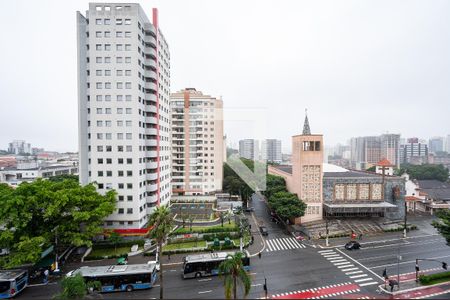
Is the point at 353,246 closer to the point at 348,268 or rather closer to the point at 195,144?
the point at 348,268

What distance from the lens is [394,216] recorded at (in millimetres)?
64188

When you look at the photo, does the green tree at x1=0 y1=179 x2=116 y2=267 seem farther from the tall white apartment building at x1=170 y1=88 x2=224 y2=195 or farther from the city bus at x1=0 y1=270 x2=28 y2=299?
the tall white apartment building at x1=170 y1=88 x2=224 y2=195

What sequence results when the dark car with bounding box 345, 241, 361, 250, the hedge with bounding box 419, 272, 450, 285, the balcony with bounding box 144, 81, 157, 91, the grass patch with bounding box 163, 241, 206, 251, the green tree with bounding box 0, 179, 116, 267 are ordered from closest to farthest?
the hedge with bounding box 419, 272, 450, 285 < the green tree with bounding box 0, 179, 116, 267 < the dark car with bounding box 345, 241, 361, 250 < the grass patch with bounding box 163, 241, 206, 251 < the balcony with bounding box 144, 81, 157, 91

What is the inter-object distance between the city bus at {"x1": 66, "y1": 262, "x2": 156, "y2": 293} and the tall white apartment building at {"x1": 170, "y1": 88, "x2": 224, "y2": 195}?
5750cm

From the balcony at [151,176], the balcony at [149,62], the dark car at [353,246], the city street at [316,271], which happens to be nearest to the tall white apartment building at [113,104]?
the balcony at [149,62]

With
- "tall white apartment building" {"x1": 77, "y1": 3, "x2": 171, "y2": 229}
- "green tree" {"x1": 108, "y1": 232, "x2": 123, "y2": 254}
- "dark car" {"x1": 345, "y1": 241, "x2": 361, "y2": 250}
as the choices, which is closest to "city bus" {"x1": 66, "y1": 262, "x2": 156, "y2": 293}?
"green tree" {"x1": 108, "y1": 232, "x2": 123, "y2": 254}

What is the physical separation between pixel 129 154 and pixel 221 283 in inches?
1216

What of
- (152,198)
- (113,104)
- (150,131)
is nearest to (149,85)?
(113,104)

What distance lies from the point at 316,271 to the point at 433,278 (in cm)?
1495

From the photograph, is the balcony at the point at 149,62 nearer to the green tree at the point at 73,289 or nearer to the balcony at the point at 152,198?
the balcony at the point at 152,198

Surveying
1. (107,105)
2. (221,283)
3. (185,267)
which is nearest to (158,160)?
(107,105)

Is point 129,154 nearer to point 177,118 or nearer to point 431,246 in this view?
point 177,118

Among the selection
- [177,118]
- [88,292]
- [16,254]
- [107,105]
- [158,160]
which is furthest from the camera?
[177,118]

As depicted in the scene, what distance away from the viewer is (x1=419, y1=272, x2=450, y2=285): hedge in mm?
34791
